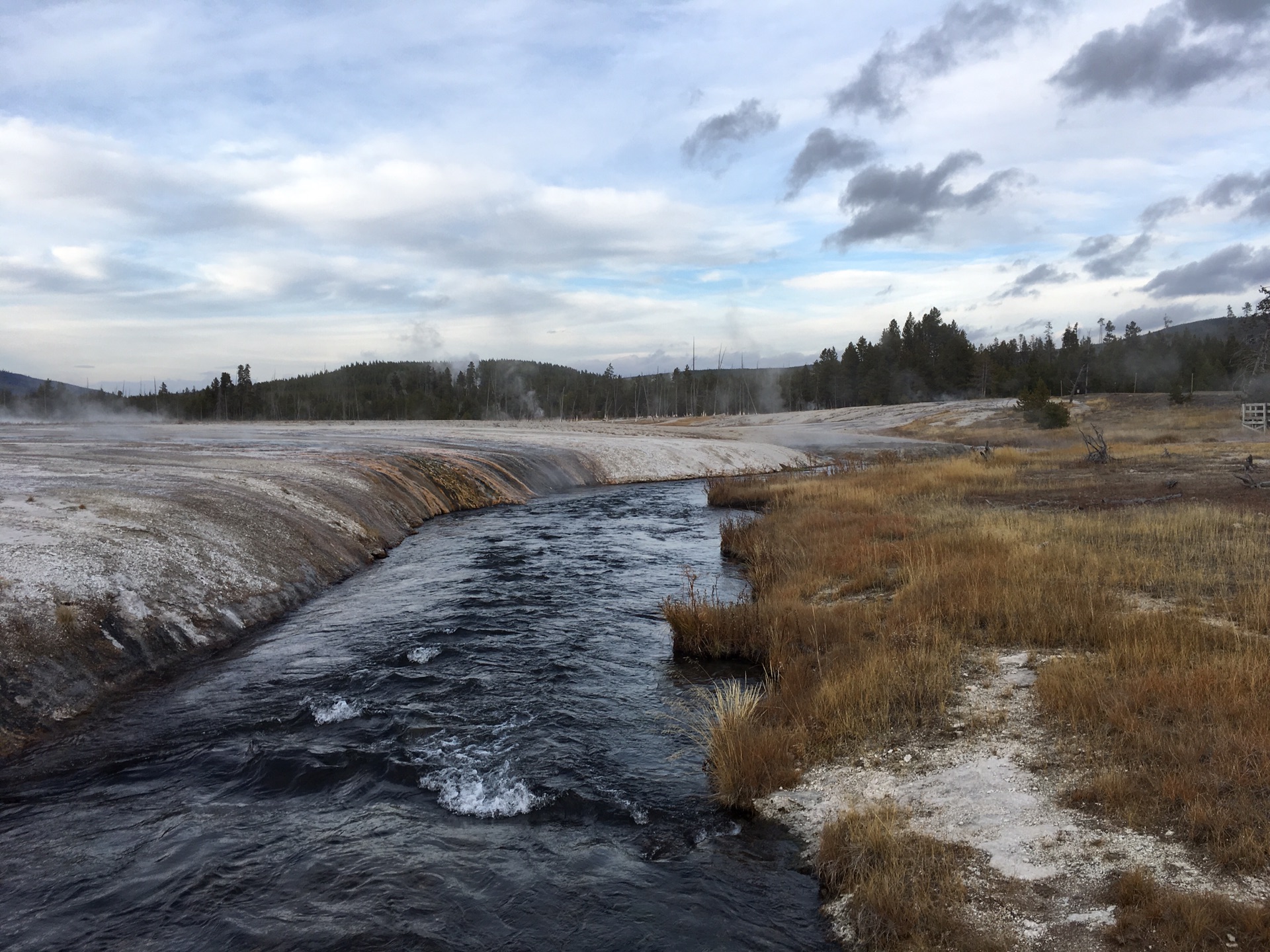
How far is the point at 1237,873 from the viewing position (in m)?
4.97

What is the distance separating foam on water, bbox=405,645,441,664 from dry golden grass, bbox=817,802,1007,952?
673cm

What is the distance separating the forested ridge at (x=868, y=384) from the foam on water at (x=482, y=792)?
69.6m

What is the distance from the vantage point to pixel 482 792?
750 cm

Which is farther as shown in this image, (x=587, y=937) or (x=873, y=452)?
(x=873, y=452)

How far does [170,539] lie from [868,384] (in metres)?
122

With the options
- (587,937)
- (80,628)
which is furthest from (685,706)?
(80,628)

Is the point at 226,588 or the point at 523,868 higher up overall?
the point at 226,588

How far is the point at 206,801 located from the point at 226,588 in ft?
22.6

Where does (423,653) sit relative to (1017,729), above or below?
below

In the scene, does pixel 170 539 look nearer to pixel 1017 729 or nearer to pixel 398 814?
pixel 398 814

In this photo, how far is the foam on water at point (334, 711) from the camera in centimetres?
916

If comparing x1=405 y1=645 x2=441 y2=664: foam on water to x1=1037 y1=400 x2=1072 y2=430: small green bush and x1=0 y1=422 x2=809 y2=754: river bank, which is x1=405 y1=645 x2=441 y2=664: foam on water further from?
x1=1037 y1=400 x2=1072 y2=430: small green bush

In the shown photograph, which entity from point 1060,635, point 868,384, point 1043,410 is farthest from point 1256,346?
point 1060,635

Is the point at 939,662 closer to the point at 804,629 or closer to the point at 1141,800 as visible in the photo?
the point at 804,629
